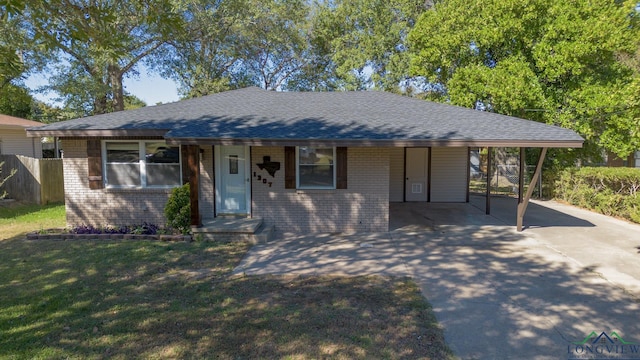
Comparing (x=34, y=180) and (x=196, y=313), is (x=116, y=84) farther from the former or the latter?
(x=196, y=313)

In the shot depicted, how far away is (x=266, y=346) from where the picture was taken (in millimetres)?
3887

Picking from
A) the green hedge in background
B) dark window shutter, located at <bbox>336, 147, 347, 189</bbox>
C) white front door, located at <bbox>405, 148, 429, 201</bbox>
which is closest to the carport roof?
dark window shutter, located at <bbox>336, 147, 347, 189</bbox>

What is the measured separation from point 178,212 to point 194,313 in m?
4.44

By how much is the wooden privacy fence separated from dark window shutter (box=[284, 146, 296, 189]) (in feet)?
31.5

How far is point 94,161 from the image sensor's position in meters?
9.27

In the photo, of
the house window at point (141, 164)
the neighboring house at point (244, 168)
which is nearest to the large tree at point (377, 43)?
the neighboring house at point (244, 168)

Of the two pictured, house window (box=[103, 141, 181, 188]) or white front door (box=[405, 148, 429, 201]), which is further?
white front door (box=[405, 148, 429, 201])

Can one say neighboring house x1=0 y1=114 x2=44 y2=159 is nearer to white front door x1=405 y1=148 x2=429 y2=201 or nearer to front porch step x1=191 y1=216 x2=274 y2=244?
Result: front porch step x1=191 y1=216 x2=274 y2=244

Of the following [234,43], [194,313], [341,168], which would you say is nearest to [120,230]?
[194,313]

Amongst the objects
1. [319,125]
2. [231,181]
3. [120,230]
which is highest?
[319,125]

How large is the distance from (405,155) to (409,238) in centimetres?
607

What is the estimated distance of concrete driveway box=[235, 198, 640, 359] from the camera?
412 centimetres

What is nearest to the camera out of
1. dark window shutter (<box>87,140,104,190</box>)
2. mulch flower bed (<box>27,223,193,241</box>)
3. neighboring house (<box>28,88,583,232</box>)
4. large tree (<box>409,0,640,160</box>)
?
mulch flower bed (<box>27,223,193,241</box>)

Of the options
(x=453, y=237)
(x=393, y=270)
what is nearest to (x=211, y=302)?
(x=393, y=270)
